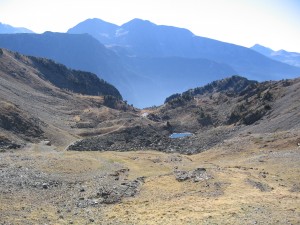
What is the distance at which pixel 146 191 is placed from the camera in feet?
180

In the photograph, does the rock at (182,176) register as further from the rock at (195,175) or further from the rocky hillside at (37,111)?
the rocky hillside at (37,111)

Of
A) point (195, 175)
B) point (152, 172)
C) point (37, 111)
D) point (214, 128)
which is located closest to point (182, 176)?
point (195, 175)

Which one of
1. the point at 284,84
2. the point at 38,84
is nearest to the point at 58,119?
the point at 38,84

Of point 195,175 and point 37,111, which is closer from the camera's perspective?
point 195,175

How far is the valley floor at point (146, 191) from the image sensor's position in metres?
41.1

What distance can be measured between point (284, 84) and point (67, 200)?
125 metres

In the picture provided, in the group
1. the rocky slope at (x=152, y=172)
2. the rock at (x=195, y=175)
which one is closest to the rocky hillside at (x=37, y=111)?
the rocky slope at (x=152, y=172)

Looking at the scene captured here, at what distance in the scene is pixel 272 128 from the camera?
107m

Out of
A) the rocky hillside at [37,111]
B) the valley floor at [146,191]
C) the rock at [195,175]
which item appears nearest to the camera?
the valley floor at [146,191]

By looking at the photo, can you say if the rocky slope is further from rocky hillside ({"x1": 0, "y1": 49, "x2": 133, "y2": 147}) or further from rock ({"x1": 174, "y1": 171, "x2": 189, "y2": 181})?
rocky hillside ({"x1": 0, "y1": 49, "x2": 133, "y2": 147})

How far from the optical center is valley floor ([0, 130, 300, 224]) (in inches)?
1618

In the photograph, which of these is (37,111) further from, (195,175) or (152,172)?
(195,175)

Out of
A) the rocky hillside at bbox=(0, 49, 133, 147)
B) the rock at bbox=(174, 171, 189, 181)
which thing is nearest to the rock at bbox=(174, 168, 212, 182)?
the rock at bbox=(174, 171, 189, 181)

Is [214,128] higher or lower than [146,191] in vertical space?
higher
